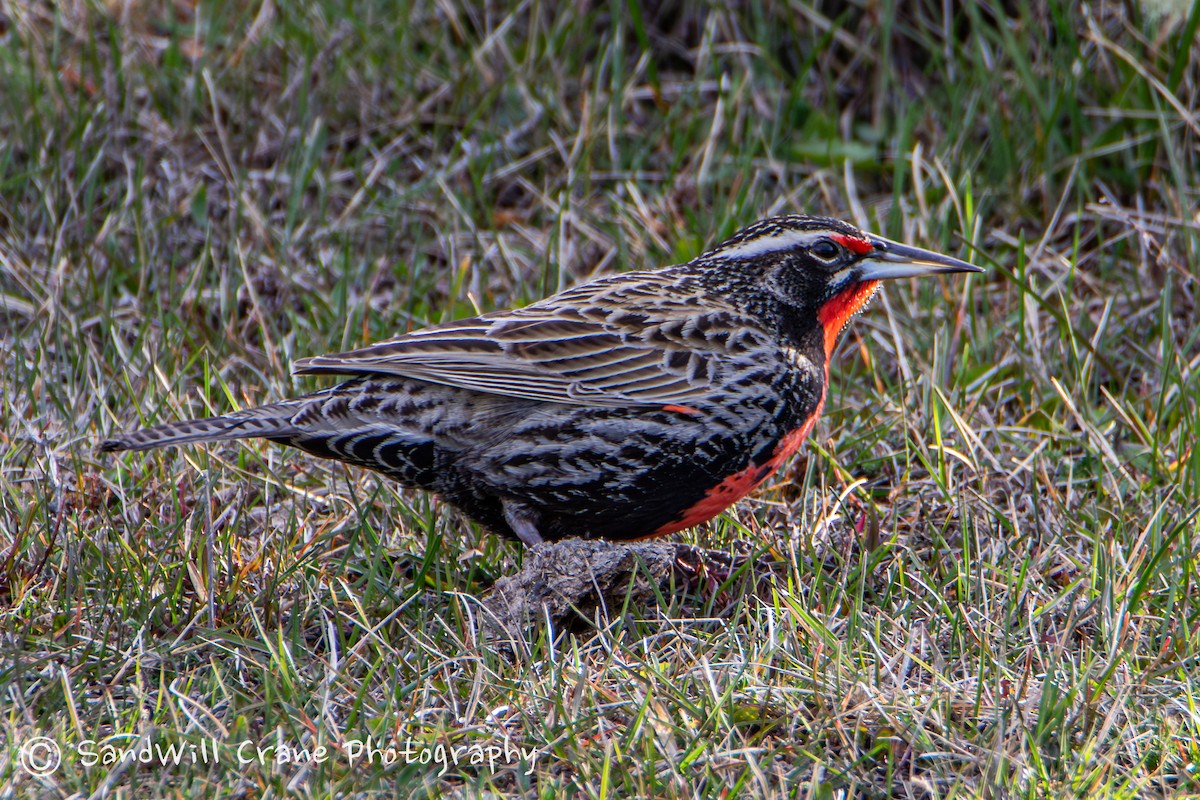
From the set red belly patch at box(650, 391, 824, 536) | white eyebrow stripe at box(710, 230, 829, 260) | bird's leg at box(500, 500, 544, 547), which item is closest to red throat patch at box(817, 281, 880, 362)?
white eyebrow stripe at box(710, 230, 829, 260)

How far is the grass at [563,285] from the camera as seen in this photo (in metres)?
3.78

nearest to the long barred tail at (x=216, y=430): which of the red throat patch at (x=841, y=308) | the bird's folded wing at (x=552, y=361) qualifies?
the bird's folded wing at (x=552, y=361)

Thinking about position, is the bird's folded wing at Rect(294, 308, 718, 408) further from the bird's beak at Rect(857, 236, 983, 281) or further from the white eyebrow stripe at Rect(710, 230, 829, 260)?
the bird's beak at Rect(857, 236, 983, 281)

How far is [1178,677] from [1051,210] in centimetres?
361

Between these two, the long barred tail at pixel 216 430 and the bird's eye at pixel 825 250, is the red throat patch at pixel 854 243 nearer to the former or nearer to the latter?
the bird's eye at pixel 825 250

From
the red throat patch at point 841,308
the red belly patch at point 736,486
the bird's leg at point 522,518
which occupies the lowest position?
the bird's leg at point 522,518

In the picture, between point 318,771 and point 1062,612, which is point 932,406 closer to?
point 1062,612

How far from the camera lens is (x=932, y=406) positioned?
5453mm

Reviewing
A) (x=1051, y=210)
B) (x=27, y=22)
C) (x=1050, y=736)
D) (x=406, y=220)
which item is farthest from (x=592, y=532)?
(x=27, y=22)

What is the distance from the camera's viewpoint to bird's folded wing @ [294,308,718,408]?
468cm

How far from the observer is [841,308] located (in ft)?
17.1

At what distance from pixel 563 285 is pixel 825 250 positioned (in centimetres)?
184

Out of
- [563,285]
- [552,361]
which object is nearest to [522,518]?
[552,361]

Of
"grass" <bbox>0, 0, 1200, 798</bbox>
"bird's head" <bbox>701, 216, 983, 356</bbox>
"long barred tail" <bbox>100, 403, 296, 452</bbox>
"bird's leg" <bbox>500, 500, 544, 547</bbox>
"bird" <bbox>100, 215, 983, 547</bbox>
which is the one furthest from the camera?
"bird's head" <bbox>701, 216, 983, 356</bbox>
